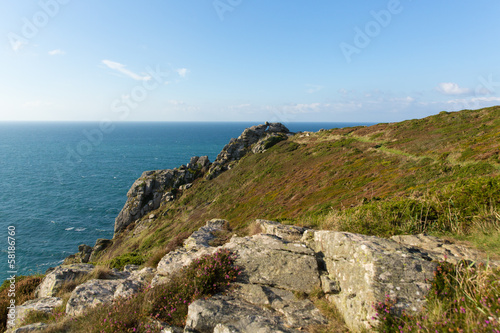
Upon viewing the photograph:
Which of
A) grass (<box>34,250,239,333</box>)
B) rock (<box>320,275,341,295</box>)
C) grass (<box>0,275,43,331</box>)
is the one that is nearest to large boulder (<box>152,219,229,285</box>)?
grass (<box>34,250,239,333</box>)

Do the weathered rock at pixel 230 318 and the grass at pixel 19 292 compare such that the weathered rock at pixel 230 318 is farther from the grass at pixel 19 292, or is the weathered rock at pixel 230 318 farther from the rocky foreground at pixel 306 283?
the grass at pixel 19 292

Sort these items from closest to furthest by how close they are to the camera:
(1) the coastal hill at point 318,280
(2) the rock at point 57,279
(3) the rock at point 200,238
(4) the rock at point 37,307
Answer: (1) the coastal hill at point 318,280, (4) the rock at point 37,307, (2) the rock at point 57,279, (3) the rock at point 200,238

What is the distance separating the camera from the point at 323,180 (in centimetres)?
3575

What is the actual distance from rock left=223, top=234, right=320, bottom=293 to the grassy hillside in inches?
125

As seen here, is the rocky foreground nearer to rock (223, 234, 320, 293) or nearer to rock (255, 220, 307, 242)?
rock (223, 234, 320, 293)

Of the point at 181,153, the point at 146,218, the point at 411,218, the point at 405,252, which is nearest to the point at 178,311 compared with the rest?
the point at 405,252

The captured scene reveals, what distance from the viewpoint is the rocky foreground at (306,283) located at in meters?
5.23

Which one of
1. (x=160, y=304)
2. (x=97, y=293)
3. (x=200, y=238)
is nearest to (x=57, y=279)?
(x=97, y=293)

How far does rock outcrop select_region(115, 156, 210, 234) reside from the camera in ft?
173

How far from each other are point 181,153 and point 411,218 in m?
156

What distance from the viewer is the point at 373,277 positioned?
543 cm

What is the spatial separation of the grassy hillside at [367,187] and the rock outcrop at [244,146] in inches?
125

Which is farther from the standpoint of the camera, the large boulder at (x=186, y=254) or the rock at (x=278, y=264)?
the large boulder at (x=186, y=254)

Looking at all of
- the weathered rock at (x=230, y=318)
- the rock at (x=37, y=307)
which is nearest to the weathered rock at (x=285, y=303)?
the weathered rock at (x=230, y=318)
